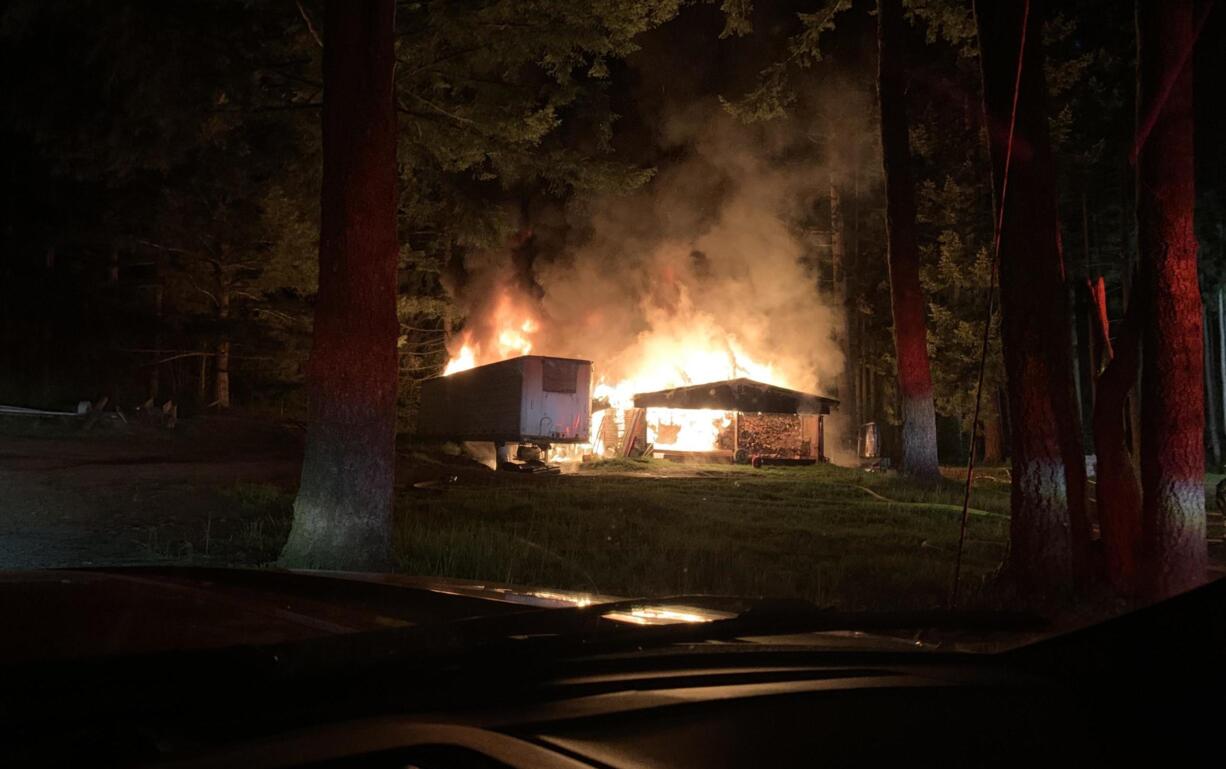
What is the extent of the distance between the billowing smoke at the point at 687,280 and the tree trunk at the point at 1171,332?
29443 mm

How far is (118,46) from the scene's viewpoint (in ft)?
35.0

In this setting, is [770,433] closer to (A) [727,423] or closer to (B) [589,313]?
(A) [727,423]

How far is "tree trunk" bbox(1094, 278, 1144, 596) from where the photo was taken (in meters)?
7.46

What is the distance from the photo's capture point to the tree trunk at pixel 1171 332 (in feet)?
22.8

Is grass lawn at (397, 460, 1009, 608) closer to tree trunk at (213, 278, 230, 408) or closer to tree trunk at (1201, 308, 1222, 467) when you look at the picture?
tree trunk at (213, 278, 230, 408)

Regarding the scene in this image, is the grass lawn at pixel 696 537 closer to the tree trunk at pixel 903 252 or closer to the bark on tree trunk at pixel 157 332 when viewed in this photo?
the tree trunk at pixel 903 252

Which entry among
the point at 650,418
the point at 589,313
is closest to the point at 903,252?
the point at 650,418

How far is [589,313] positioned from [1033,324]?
3214cm

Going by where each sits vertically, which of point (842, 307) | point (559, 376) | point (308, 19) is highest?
point (842, 307)

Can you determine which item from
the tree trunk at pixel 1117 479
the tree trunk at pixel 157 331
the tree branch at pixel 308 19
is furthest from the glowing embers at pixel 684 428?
the tree trunk at pixel 1117 479

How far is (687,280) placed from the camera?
38.6 m


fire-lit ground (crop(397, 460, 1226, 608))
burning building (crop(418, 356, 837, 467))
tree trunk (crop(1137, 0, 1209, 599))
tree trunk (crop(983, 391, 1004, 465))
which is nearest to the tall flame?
burning building (crop(418, 356, 837, 467))

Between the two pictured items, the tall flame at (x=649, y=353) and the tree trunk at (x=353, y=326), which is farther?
the tall flame at (x=649, y=353)

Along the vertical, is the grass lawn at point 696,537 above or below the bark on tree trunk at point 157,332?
below
